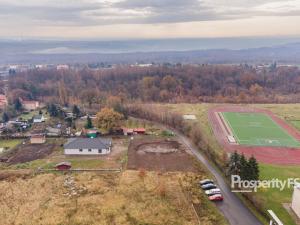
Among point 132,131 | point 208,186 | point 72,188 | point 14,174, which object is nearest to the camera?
point 208,186

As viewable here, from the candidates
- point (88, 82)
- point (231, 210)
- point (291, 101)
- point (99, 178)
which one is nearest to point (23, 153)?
point (99, 178)

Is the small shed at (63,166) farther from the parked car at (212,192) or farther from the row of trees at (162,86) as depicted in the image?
the row of trees at (162,86)

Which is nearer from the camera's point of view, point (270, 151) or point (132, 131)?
point (270, 151)

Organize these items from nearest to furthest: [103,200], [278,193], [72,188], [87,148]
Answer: [103,200] < [278,193] < [72,188] < [87,148]

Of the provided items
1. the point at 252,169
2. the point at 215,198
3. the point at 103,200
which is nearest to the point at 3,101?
the point at 103,200

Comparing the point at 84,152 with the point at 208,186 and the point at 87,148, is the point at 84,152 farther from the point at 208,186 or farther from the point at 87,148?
the point at 208,186
